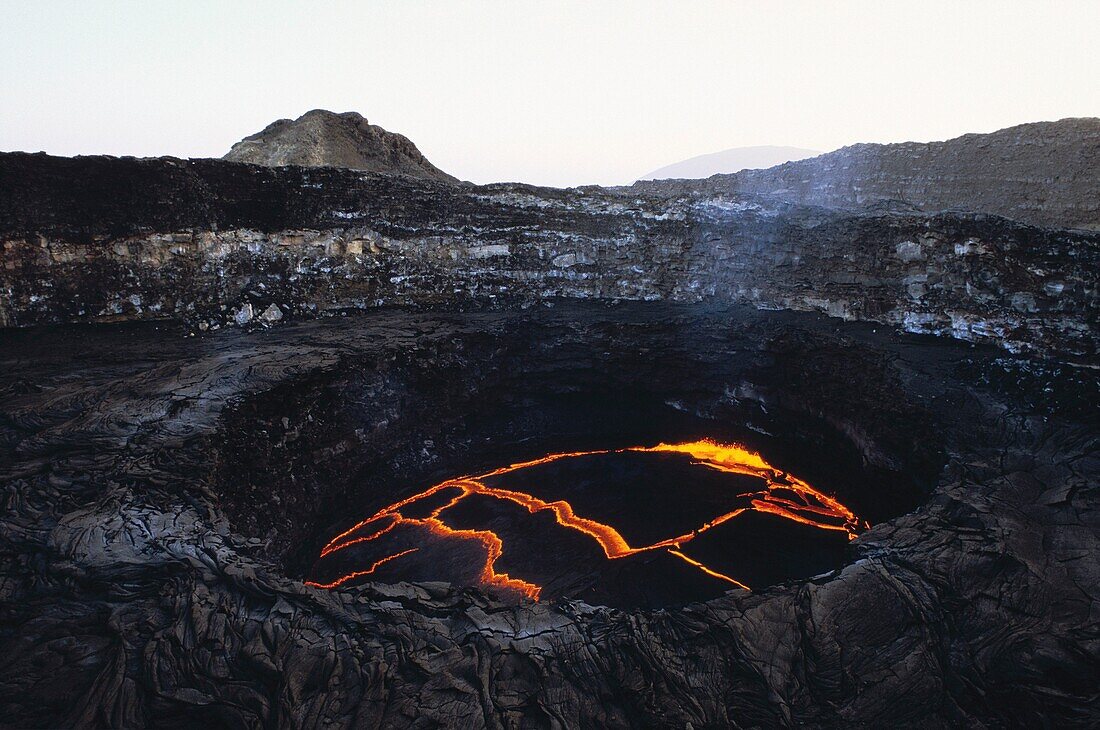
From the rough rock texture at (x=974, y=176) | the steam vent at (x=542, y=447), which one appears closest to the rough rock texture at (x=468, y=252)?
the steam vent at (x=542, y=447)

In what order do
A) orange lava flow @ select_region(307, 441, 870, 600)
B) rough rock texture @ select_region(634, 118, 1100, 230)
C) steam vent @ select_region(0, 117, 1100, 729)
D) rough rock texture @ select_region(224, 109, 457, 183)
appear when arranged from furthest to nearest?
1. rough rock texture @ select_region(224, 109, 457, 183)
2. rough rock texture @ select_region(634, 118, 1100, 230)
3. orange lava flow @ select_region(307, 441, 870, 600)
4. steam vent @ select_region(0, 117, 1100, 729)

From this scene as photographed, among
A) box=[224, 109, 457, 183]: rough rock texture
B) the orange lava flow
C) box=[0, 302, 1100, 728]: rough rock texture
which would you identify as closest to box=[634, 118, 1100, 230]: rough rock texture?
the orange lava flow

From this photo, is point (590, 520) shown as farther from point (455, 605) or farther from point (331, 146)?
point (331, 146)

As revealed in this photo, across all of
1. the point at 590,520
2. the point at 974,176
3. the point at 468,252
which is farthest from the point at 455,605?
the point at 974,176

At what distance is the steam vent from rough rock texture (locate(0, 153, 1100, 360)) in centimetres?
6

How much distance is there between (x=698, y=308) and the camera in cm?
1241

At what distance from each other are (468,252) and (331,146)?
26.4 feet

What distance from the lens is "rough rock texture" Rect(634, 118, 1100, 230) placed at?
1458 centimetres

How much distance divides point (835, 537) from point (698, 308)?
220 inches

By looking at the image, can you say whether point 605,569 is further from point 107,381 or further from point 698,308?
point 107,381

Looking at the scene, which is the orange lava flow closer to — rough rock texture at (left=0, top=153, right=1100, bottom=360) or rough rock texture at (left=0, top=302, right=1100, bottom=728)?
rough rock texture at (left=0, top=302, right=1100, bottom=728)

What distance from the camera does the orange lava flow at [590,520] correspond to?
339 inches

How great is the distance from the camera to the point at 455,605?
5.21 meters

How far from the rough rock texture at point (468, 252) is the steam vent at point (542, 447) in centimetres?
6
